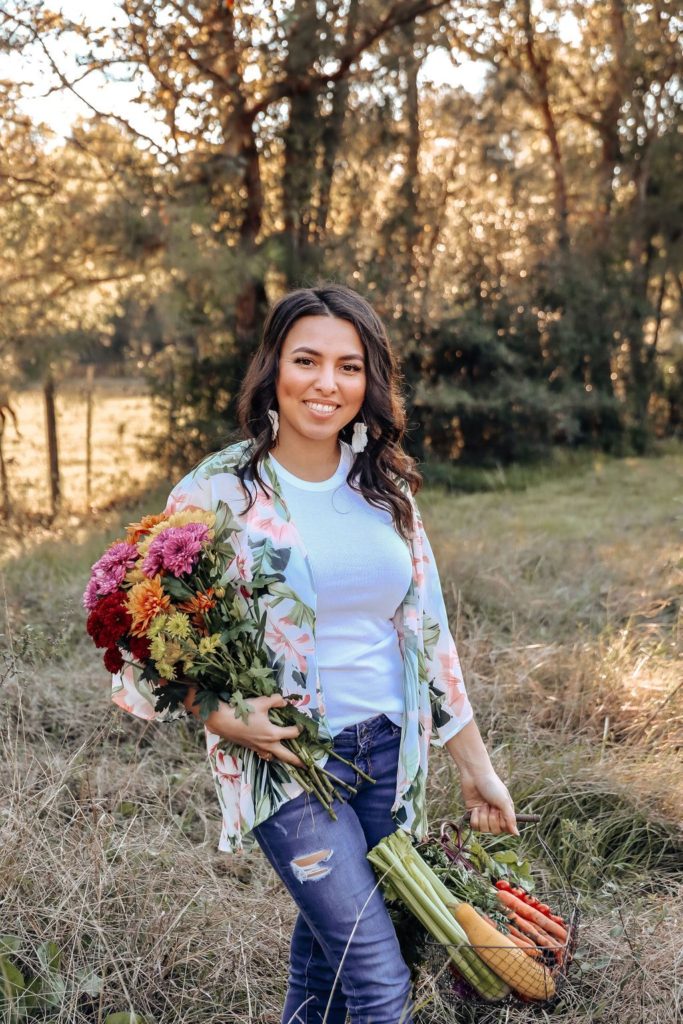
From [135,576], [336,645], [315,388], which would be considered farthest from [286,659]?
[315,388]

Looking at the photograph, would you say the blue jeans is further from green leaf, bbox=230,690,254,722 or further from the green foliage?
the green foliage

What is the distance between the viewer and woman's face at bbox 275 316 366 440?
90.7 inches

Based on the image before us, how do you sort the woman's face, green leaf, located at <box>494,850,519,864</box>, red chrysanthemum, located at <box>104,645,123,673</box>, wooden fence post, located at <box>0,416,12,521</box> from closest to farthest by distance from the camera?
red chrysanthemum, located at <box>104,645,123,673</box>
the woman's face
green leaf, located at <box>494,850,519,864</box>
wooden fence post, located at <box>0,416,12,521</box>

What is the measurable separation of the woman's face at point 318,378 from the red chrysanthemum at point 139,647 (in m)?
0.60

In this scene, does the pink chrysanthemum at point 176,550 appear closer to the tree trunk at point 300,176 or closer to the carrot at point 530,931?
the carrot at point 530,931

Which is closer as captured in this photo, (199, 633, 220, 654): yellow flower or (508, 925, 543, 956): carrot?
(199, 633, 220, 654): yellow flower

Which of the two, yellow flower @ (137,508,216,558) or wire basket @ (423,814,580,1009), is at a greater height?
yellow flower @ (137,508,216,558)

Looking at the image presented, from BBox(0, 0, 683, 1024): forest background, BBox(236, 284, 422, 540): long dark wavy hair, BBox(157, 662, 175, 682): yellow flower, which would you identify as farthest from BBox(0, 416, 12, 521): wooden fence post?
BBox(157, 662, 175, 682): yellow flower

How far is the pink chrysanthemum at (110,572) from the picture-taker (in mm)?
2113

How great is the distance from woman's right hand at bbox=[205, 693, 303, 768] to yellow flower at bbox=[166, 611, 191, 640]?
0.17 m

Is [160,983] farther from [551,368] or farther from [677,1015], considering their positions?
[551,368]

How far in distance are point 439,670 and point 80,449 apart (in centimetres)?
1325

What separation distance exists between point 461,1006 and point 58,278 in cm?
1005

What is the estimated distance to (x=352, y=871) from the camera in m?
2.06
